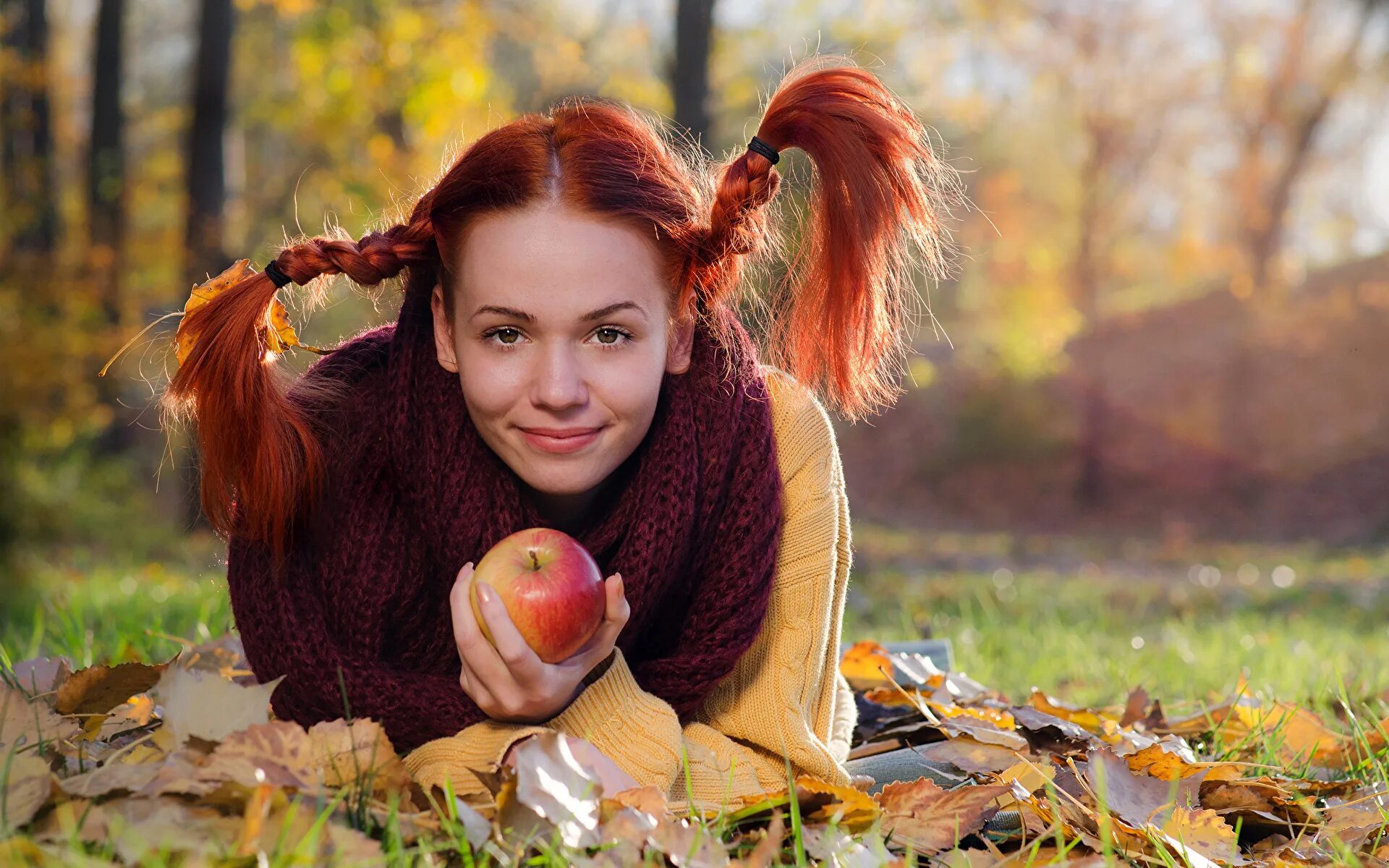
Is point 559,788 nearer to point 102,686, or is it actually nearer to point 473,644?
point 473,644

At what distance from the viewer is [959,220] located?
16.2 feet

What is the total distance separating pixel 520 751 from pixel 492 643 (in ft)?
1.13

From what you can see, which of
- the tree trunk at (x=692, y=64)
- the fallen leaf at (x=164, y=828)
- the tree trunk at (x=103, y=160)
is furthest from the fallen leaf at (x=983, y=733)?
the tree trunk at (x=103, y=160)

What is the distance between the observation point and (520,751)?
1828 mm

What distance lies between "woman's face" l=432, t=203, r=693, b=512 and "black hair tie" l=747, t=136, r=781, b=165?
0.27m

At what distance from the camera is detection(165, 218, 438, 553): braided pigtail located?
2389mm

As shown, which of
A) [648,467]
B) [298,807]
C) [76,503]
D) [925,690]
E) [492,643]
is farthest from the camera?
[76,503]

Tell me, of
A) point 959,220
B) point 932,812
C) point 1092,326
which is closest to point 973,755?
point 932,812

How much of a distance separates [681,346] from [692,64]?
4.83 meters

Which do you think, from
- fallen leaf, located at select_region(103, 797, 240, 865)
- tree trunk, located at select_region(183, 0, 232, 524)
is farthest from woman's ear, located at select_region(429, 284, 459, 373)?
tree trunk, located at select_region(183, 0, 232, 524)

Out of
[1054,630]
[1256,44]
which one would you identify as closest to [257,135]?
[1256,44]

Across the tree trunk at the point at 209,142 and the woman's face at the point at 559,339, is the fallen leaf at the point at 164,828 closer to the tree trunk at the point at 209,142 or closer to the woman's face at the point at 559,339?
the woman's face at the point at 559,339

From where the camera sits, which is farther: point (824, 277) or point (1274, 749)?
point (1274, 749)

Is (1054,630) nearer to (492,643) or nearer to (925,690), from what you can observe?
(925,690)
